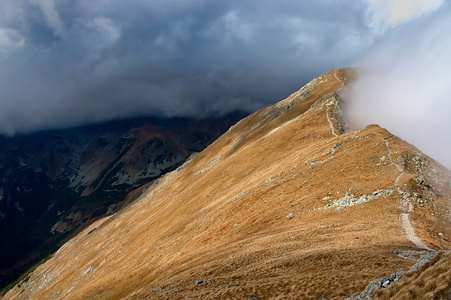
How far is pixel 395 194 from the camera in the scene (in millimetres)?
42312

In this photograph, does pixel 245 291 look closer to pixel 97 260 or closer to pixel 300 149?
pixel 300 149

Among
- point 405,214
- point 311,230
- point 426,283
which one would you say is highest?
point 311,230

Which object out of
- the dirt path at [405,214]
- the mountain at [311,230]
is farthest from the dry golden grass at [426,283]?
the dirt path at [405,214]

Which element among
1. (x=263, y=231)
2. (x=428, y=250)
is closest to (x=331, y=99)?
(x=263, y=231)

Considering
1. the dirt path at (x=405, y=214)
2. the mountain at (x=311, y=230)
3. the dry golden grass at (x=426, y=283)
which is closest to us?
the dry golden grass at (x=426, y=283)

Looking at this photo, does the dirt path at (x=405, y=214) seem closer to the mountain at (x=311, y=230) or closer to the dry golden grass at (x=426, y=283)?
the mountain at (x=311, y=230)

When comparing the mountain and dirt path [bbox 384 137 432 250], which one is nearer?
the mountain

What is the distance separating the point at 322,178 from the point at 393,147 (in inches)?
593

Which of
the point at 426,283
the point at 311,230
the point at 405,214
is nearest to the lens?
the point at 426,283

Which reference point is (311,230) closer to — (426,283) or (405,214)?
(405,214)

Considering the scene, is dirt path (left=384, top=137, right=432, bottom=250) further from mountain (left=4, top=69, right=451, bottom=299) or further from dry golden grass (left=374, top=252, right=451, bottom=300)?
dry golden grass (left=374, top=252, right=451, bottom=300)

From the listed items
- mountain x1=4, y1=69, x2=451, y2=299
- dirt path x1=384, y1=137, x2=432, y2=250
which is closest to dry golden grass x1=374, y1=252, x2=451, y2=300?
mountain x1=4, y1=69, x2=451, y2=299

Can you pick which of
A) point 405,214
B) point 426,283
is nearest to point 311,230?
point 405,214

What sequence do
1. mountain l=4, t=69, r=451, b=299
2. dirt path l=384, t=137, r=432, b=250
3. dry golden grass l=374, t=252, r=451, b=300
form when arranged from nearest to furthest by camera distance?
1. dry golden grass l=374, t=252, r=451, b=300
2. mountain l=4, t=69, r=451, b=299
3. dirt path l=384, t=137, r=432, b=250
